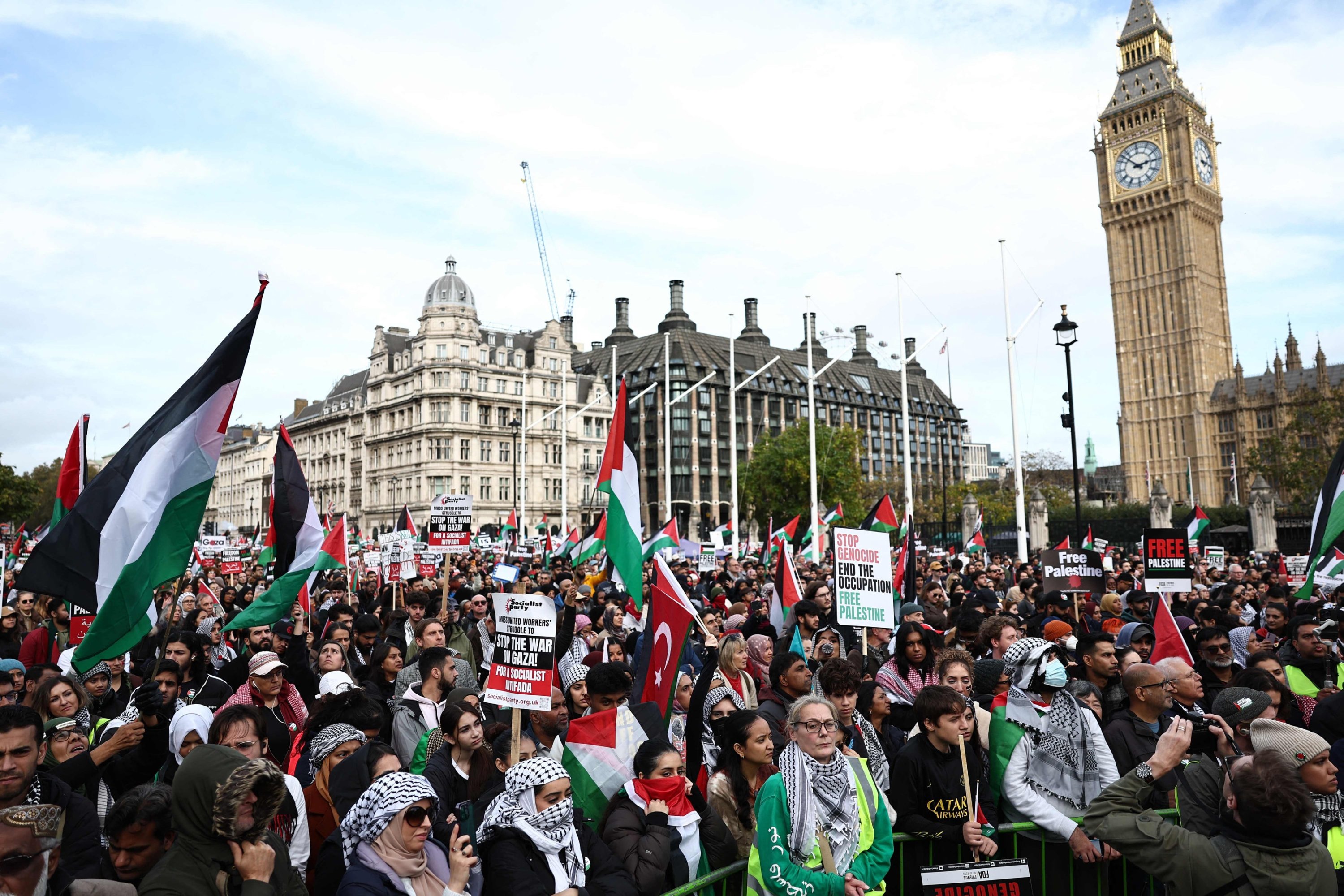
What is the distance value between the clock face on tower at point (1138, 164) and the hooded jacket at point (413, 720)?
100753 mm

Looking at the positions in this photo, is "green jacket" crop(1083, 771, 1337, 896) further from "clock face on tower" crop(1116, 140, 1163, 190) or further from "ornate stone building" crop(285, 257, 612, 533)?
"clock face on tower" crop(1116, 140, 1163, 190)

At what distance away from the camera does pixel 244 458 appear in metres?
121

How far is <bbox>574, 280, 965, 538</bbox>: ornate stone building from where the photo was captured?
8712 centimetres

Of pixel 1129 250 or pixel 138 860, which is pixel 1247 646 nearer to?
pixel 138 860

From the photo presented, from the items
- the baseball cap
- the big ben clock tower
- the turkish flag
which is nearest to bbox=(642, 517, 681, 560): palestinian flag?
the turkish flag

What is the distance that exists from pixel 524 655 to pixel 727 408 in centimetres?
8711

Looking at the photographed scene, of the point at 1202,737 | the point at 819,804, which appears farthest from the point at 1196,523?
the point at 819,804

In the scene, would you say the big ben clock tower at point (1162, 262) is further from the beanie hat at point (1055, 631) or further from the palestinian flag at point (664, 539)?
the beanie hat at point (1055, 631)

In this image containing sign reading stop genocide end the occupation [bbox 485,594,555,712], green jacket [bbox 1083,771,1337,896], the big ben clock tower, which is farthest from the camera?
the big ben clock tower

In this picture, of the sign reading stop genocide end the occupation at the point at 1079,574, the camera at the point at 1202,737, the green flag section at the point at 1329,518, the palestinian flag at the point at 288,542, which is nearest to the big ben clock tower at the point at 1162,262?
the sign reading stop genocide end the occupation at the point at 1079,574

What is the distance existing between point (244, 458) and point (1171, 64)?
116m

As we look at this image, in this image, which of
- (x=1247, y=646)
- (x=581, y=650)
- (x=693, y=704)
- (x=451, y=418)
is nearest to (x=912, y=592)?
(x=1247, y=646)

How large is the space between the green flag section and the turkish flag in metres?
7.04

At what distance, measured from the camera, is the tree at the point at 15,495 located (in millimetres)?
53094
